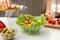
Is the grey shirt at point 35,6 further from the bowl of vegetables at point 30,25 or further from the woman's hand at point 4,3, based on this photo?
the bowl of vegetables at point 30,25

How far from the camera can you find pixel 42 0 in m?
1.87

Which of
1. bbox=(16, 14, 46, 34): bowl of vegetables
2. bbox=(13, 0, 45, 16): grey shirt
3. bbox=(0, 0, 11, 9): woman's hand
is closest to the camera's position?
bbox=(16, 14, 46, 34): bowl of vegetables

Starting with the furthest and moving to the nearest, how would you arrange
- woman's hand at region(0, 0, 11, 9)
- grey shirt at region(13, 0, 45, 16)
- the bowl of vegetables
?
grey shirt at region(13, 0, 45, 16), woman's hand at region(0, 0, 11, 9), the bowl of vegetables

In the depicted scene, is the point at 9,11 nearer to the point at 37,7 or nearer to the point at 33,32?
the point at 33,32

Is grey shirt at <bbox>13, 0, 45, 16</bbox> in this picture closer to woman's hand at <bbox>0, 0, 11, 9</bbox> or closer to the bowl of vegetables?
woman's hand at <bbox>0, 0, 11, 9</bbox>

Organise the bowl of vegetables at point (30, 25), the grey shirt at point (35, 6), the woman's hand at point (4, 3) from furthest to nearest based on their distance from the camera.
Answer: the grey shirt at point (35, 6), the woman's hand at point (4, 3), the bowl of vegetables at point (30, 25)

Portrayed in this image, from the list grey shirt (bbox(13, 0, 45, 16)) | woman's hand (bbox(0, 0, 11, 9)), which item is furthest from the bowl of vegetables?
grey shirt (bbox(13, 0, 45, 16))

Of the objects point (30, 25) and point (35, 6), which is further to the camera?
point (35, 6)

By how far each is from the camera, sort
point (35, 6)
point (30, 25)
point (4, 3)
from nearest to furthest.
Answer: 1. point (30, 25)
2. point (4, 3)
3. point (35, 6)

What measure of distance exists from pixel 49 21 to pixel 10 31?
35 centimetres

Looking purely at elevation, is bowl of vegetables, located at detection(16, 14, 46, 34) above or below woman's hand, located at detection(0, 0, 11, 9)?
below

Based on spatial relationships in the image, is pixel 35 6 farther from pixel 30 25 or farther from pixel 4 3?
pixel 30 25

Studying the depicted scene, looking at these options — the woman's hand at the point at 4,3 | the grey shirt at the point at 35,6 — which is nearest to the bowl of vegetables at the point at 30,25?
the woman's hand at the point at 4,3

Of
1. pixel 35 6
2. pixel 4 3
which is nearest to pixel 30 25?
pixel 4 3
